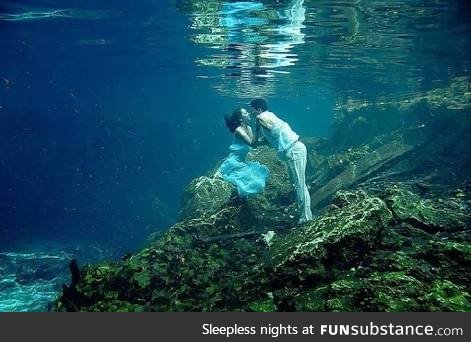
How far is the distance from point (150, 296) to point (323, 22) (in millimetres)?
13657

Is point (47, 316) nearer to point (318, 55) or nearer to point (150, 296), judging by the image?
point (150, 296)

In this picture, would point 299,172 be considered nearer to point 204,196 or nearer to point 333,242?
point 333,242

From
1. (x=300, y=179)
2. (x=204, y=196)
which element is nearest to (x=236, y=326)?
(x=300, y=179)

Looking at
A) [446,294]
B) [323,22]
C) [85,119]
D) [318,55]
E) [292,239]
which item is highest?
[323,22]

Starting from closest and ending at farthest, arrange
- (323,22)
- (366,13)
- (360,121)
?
(366,13) → (323,22) → (360,121)

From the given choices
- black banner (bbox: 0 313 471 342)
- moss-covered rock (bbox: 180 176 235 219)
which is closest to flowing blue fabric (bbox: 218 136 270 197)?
moss-covered rock (bbox: 180 176 235 219)

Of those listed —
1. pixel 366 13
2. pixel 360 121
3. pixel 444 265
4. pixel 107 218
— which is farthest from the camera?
pixel 107 218

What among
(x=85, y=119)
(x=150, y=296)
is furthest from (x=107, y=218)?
(x=85, y=119)

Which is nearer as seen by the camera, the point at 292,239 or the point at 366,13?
the point at 292,239

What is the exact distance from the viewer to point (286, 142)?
418 inches

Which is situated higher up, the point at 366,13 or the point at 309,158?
the point at 366,13

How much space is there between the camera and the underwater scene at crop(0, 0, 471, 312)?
5.69 metres

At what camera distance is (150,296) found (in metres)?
6.64

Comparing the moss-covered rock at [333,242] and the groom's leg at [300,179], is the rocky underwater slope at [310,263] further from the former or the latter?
the groom's leg at [300,179]
